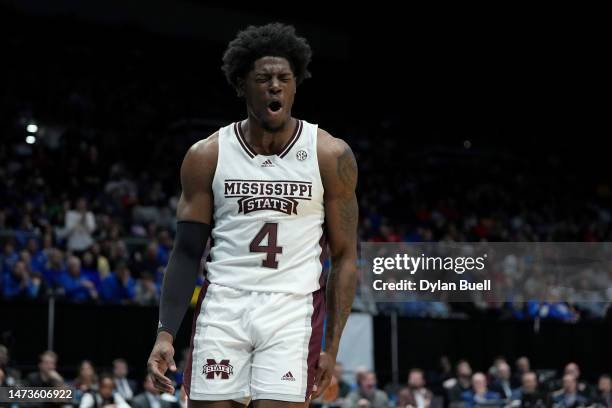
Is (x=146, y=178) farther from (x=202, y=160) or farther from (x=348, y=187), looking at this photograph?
(x=348, y=187)

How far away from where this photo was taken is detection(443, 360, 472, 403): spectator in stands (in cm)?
1385

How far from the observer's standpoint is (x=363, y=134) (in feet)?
83.1

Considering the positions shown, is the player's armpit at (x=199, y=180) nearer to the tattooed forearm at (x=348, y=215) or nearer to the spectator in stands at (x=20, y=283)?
the tattooed forearm at (x=348, y=215)

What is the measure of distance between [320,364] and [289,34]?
1.31 m

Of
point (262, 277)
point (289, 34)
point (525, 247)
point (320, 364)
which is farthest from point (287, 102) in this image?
point (525, 247)

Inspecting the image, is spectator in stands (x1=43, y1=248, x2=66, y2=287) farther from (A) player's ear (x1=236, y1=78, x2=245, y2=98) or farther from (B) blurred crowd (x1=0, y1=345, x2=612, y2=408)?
(A) player's ear (x1=236, y1=78, x2=245, y2=98)

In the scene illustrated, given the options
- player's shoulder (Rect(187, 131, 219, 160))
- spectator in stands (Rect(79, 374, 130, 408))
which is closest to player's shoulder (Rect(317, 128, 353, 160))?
player's shoulder (Rect(187, 131, 219, 160))

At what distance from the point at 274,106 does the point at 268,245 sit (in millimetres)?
546

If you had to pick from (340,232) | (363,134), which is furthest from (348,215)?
(363,134)

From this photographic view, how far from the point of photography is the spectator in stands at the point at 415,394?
13305 mm

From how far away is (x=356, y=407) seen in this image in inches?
504

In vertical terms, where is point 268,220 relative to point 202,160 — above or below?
below

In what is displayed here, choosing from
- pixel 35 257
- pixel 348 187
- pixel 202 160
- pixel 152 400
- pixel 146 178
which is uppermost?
pixel 146 178

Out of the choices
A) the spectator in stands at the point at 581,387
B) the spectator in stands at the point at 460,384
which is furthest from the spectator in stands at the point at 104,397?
the spectator in stands at the point at 581,387
